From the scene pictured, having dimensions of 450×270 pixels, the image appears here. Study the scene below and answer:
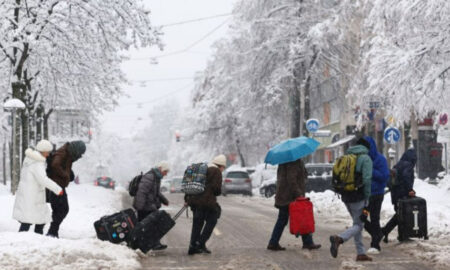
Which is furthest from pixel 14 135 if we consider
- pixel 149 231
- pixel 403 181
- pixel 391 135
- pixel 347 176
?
pixel 347 176

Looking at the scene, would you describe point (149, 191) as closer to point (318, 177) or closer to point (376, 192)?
point (376, 192)

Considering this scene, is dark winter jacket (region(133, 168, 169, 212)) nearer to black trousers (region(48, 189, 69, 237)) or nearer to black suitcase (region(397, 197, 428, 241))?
black trousers (region(48, 189, 69, 237))

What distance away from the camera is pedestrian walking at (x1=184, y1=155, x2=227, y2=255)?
12562mm

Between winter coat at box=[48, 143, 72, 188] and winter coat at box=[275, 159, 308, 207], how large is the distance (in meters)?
3.44

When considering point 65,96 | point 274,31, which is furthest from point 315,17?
point 65,96

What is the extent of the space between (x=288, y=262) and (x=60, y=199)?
163 inches

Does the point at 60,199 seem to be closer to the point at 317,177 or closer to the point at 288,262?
the point at 288,262

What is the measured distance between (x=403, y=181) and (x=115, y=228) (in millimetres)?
5076

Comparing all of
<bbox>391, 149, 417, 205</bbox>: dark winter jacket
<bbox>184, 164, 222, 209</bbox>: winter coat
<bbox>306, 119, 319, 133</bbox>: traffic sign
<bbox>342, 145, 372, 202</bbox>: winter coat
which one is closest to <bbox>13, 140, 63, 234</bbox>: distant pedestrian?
<bbox>184, 164, 222, 209</bbox>: winter coat

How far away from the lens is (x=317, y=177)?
3653cm

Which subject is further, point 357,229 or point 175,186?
point 175,186

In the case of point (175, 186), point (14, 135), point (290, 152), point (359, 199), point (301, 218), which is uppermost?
point (14, 135)

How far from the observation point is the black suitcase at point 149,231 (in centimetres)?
1238

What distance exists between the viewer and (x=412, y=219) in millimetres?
13602
